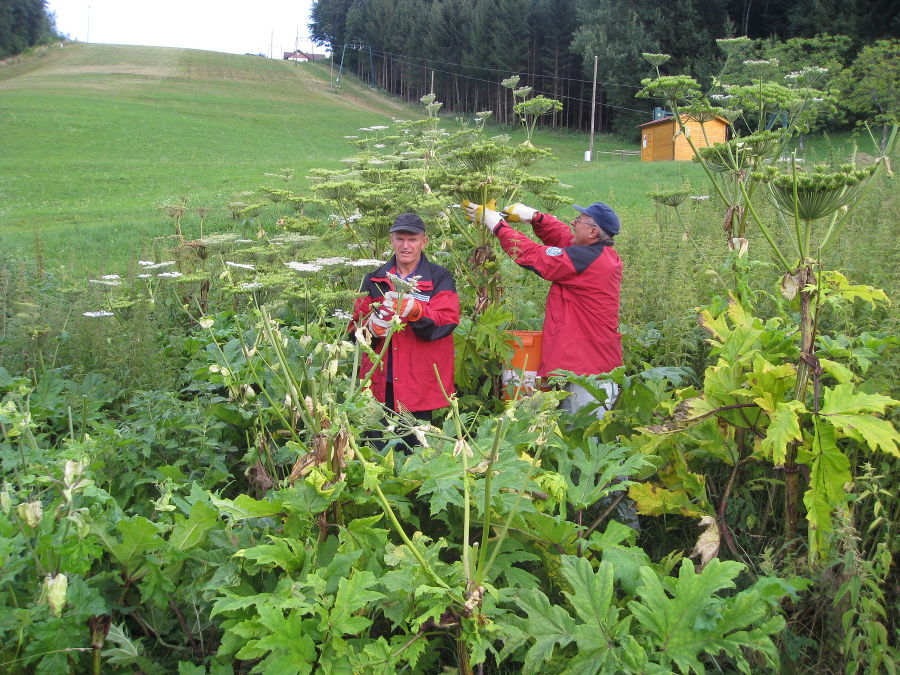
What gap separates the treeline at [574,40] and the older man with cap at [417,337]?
106ft

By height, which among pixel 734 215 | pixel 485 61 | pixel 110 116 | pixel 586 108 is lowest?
pixel 734 215

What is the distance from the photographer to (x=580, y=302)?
16.6 ft

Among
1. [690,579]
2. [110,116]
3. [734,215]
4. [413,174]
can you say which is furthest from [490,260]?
[110,116]

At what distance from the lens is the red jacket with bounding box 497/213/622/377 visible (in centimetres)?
492

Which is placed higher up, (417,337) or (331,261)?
(331,261)

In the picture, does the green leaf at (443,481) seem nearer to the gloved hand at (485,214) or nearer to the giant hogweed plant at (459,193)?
the giant hogweed plant at (459,193)

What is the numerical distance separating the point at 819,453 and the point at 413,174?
317 centimetres

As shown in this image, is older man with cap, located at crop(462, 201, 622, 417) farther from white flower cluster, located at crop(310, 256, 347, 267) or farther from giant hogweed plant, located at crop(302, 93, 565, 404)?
white flower cluster, located at crop(310, 256, 347, 267)

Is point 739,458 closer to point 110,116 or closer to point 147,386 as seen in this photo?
point 147,386

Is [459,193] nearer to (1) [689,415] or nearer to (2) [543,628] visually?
(1) [689,415]

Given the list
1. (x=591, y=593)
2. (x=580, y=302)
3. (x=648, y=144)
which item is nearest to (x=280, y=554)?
(x=591, y=593)

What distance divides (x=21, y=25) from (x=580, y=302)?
330ft

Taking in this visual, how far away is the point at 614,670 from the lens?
82.6 inches

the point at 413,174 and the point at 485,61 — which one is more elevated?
the point at 485,61
